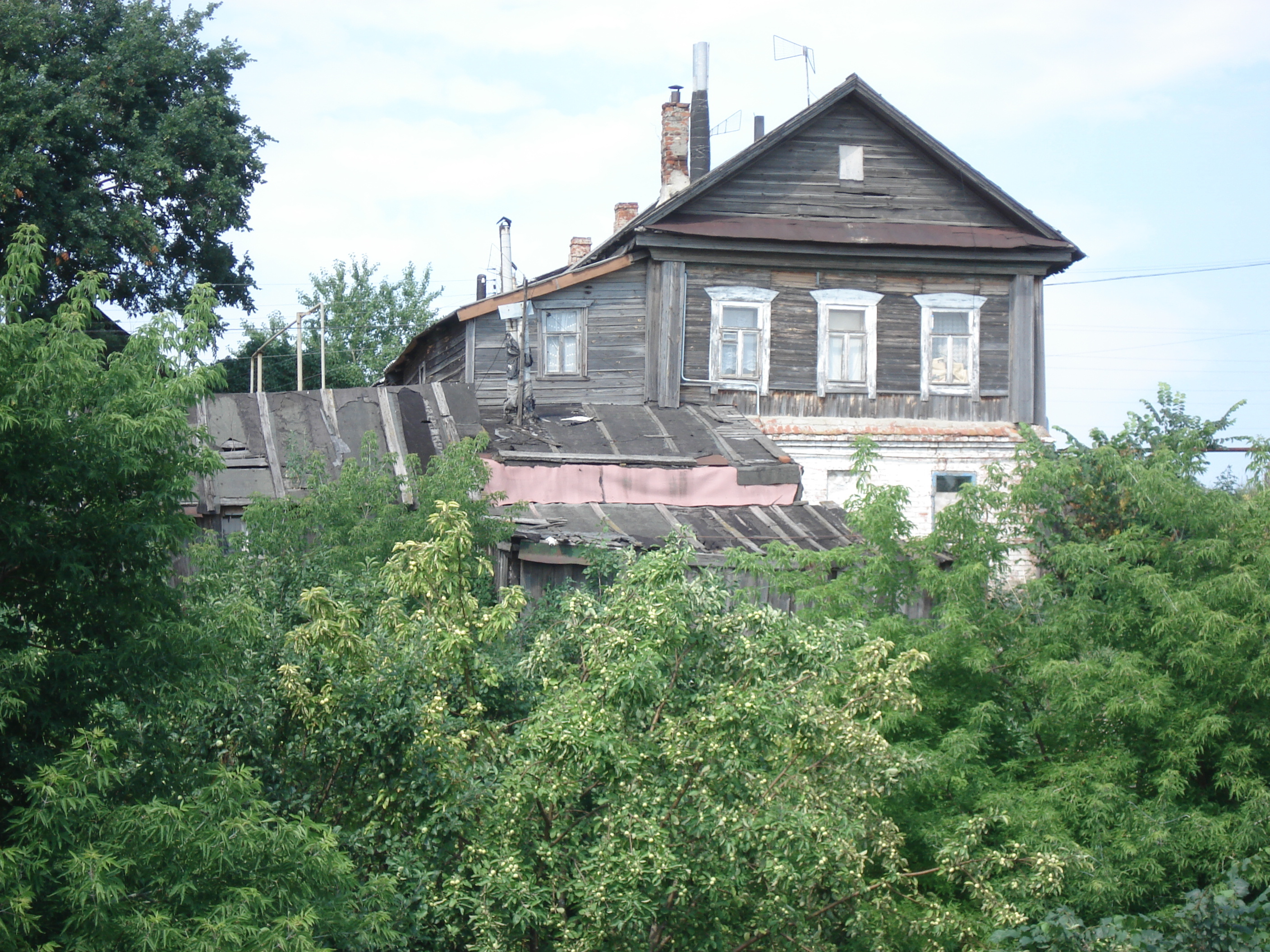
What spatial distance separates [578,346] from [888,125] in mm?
6587

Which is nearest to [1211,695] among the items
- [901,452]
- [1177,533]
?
[1177,533]

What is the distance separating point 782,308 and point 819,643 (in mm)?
12990

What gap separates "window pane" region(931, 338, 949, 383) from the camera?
65.8ft

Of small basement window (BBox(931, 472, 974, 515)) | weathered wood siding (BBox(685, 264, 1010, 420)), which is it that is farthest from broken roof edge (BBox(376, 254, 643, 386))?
small basement window (BBox(931, 472, 974, 515))

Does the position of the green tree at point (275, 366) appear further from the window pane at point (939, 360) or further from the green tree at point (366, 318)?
the window pane at point (939, 360)

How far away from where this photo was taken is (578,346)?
64.1 ft

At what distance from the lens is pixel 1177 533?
10.8 metres

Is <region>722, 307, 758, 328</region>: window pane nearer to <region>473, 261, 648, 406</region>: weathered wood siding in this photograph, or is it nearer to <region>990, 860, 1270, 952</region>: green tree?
<region>473, 261, 648, 406</region>: weathered wood siding

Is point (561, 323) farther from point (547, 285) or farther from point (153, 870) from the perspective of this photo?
point (153, 870)

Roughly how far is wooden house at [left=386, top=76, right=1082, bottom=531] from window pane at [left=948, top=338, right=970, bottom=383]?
24 mm

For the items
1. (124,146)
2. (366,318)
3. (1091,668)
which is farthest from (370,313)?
(1091,668)

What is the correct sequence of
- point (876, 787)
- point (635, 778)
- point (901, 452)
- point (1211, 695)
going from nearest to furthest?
point (635, 778), point (876, 787), point (1211, 695), point (901, 452)

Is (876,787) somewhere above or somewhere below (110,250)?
below

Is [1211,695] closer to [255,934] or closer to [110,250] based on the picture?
Result: [255,934]
